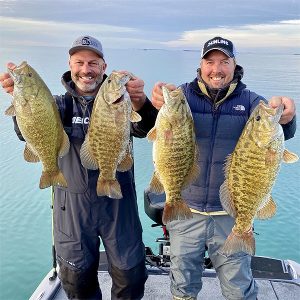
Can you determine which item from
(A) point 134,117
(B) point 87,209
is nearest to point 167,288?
(B) point 87,209

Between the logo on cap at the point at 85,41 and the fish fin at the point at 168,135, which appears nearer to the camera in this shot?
the fish fin at the point at 168,135

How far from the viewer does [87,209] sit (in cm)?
319

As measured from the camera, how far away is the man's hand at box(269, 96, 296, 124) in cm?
252

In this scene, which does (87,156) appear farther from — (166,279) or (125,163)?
(166,279)

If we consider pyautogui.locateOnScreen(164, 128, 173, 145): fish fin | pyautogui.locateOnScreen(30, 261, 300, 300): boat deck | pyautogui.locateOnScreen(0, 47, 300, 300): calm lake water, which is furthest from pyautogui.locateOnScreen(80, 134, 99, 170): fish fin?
pyautogui.locateOnScreen(0, 47, 300, 300): calm lake water

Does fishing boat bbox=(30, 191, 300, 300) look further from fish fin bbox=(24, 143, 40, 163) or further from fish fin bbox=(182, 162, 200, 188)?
fish fin bbox=(24, 143, 40, 163)

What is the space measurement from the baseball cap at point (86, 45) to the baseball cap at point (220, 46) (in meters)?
0.86

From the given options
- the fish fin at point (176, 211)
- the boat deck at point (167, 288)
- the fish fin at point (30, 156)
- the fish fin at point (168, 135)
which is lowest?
the boat deck at point (167, 288)

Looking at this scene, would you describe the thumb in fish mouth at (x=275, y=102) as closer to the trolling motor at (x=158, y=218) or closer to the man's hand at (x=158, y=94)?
the man's hand at (x=158, y=94)

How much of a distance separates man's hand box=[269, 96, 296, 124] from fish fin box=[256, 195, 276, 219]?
1.89 ft

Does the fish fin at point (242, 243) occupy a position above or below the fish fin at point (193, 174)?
below

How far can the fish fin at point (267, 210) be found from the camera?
2820mm

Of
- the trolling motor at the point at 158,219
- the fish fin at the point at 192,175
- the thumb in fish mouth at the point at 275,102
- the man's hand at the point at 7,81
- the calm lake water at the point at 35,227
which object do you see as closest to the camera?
the thumb in fish mouth at the point at 275,102

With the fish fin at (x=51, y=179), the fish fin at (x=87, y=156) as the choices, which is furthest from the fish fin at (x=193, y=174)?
the fish fin at (x=51, y=179)
